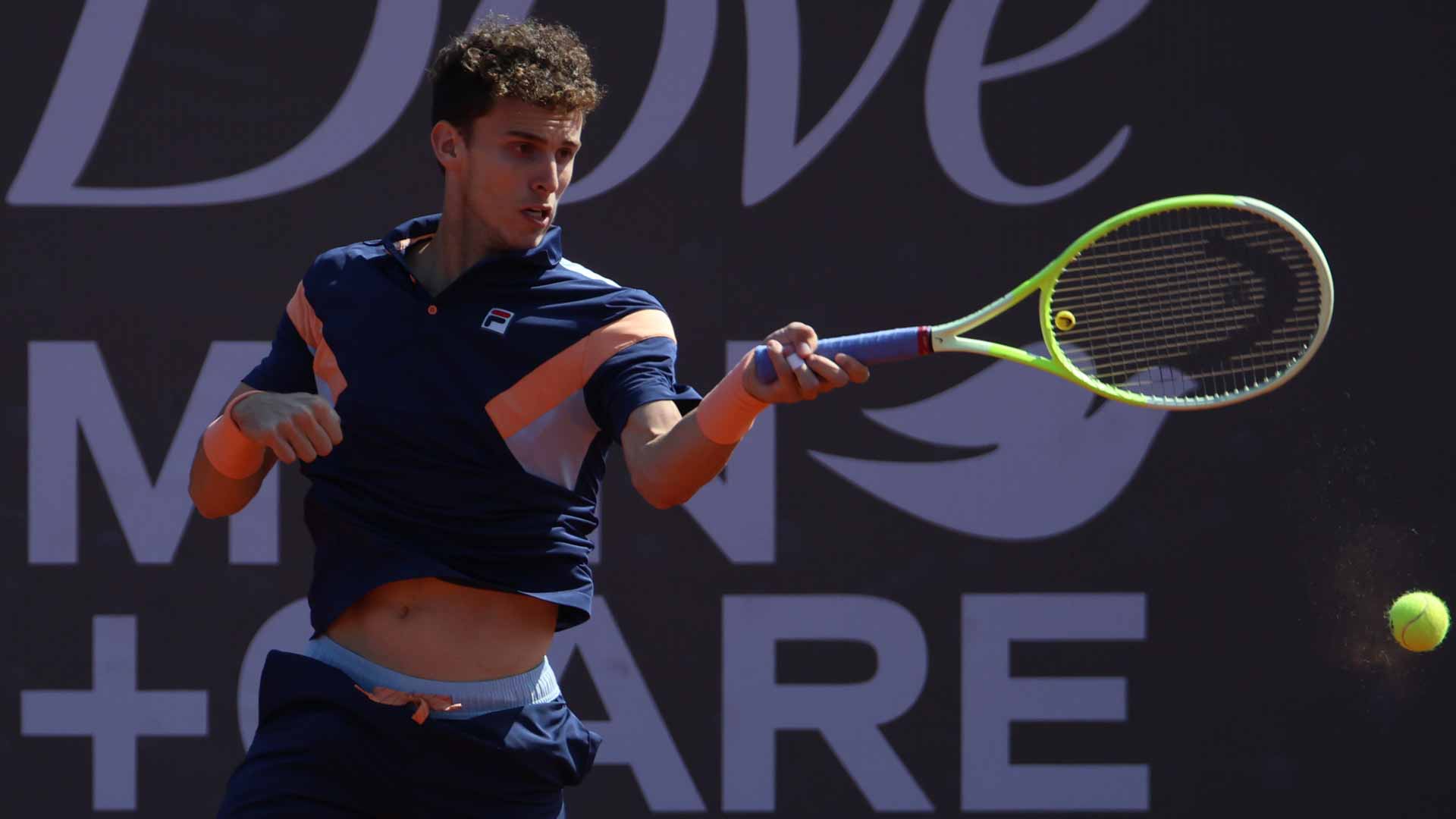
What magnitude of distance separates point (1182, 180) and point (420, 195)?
1.75 meters

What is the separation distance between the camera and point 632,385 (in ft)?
7.43

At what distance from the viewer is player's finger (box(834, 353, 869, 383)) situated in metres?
2.01

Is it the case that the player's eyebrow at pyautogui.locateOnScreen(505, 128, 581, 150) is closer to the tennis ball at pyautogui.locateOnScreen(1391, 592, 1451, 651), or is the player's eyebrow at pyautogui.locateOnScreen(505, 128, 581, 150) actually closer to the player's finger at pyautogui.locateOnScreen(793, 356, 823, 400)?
the player's finger at pyautogui.locateOnScreen(793, 356, 823, 400)

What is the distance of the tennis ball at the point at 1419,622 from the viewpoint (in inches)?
144

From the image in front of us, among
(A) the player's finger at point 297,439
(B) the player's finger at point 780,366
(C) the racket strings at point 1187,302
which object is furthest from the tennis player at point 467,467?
(C) the racket strings at point 1187,302

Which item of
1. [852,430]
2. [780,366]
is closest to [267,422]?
[780,366]

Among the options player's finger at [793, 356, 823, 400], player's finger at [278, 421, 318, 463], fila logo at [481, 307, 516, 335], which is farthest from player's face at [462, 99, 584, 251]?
player's finger at [793, 356, 823, 400]

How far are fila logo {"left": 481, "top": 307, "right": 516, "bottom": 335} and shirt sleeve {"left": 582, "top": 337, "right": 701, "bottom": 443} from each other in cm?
14

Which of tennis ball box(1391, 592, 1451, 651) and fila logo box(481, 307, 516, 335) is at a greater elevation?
fila logo box(481, 307, 516, 335)

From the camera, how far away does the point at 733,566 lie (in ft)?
12.9

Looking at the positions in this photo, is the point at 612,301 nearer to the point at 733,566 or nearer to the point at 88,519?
the point at 733,566

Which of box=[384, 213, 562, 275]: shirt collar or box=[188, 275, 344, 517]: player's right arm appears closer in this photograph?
box=[188, 275, 344, 517]: player's right arm

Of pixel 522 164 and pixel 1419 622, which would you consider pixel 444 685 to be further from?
pixel 1419 622

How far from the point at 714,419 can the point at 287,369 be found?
2.37ft
